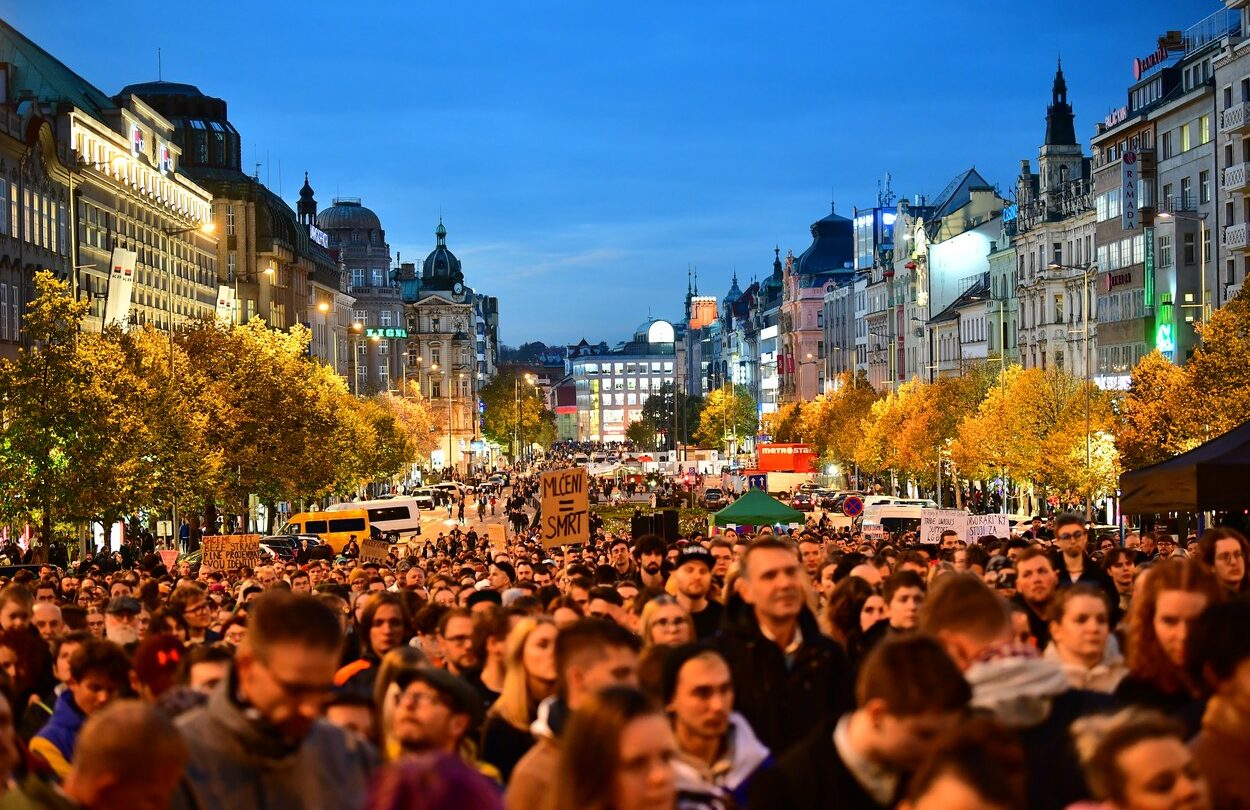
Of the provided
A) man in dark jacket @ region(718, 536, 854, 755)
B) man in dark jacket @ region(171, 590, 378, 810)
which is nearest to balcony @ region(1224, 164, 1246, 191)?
man in dark jacket @ region(718, 536, 854, 755)

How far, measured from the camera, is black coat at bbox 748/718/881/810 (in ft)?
21.9

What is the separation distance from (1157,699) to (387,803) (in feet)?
12.2

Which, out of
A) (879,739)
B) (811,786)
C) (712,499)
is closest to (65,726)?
(811,786)

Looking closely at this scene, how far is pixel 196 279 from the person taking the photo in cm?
10644

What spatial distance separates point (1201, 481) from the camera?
936 inches

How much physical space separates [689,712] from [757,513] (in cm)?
3459

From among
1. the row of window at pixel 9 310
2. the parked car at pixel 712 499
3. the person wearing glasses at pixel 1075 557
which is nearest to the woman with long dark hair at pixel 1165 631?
the person wearing glasses at pixel 1075 557

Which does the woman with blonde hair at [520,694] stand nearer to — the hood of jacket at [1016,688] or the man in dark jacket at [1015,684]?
the man in dark jacket at [1015,684]

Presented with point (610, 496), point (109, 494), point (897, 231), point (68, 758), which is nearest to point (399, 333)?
point (897, 231)

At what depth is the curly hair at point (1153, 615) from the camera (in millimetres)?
8297

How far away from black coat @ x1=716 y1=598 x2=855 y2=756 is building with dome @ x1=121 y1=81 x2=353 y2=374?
337ft

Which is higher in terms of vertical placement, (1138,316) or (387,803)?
(1138,316)

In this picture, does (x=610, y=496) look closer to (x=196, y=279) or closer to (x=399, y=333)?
(x=196, y=279)

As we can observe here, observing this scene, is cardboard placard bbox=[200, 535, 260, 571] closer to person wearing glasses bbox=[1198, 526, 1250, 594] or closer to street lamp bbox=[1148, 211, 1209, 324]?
person wearing glasses bbox=[1198, 526, 1250, 594]
